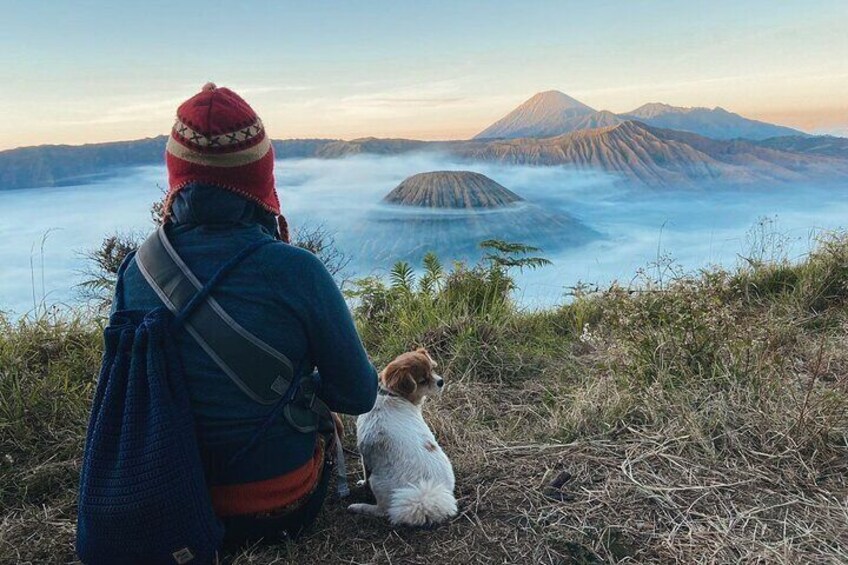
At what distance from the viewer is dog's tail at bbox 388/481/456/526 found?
88.2 inches

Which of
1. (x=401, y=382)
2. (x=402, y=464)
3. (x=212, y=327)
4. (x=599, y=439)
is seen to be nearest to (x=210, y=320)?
(x=212, y=327)

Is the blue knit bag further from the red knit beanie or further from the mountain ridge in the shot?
the mountain ridge

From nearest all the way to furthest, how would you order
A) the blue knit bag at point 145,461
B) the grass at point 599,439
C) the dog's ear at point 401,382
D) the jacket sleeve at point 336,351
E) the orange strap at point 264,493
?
the blue knit bag at point 145,461, the jacket sleeve at point 336,351, the orange strap at point 264,493, the grass at point 599,439, the dog's ear at point 401,382

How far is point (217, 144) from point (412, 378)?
139 cm

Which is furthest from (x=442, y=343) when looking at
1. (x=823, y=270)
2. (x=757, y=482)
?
(x=823, y=270)

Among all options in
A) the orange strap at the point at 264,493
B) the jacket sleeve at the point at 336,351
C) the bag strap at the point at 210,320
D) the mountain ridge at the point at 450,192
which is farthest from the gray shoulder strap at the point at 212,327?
the mountain ridge at the point at 450,192

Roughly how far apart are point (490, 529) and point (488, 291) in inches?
114

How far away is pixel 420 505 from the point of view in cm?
224

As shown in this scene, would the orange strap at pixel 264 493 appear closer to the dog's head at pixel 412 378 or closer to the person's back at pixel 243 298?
the person's back at pixel 243 298

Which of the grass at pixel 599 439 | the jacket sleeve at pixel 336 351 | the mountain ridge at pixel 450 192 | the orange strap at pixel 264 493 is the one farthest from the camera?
the mountain ridge at pixel 450 192

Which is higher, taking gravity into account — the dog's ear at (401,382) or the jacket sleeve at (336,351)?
the jacket sleeve at (336,351)

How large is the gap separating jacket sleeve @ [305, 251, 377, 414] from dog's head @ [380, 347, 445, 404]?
627 mm

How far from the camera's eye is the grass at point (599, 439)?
2184 millimetres

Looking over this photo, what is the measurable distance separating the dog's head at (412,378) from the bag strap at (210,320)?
3.00 feet
